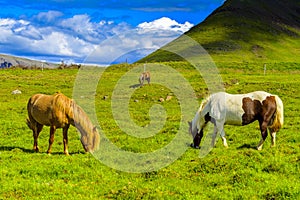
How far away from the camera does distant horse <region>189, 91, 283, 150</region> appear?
612 inches

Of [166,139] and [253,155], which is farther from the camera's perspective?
[166,139]

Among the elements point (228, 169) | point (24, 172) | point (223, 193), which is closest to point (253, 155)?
point (228, 169)

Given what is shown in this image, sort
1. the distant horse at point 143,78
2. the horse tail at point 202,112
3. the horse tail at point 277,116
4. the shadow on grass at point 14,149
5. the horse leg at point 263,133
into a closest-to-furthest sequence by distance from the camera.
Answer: the horse leg at point 263,133 → the horse tail at point 277,116 → the shadow on grass at point 14,149 → the horse tail at point 202,112 → the distant horse at point 143,78

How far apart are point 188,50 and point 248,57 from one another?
17.8 meters

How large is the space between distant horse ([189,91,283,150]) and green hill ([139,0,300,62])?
238ft

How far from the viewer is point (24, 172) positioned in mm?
12766

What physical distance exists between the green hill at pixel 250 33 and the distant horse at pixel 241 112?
7239cm

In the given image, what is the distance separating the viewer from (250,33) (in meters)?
118

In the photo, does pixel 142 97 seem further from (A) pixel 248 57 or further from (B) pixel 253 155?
(A) pixel 248 57

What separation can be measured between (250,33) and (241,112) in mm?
107285

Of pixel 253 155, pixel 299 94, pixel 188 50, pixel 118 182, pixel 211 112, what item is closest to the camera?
pixel 118 182

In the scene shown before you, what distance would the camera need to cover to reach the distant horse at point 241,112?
1555cm

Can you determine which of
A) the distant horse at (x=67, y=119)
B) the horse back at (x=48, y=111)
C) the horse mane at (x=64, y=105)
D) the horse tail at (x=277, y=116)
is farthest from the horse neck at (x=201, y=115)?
the horse back at (x=48, y=111)

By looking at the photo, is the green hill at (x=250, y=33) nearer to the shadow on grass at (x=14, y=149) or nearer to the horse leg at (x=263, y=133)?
the horse leg at (x=263, y=133)
